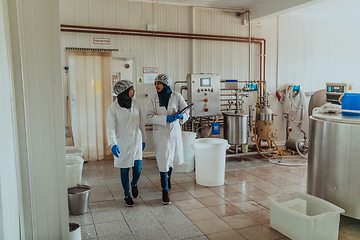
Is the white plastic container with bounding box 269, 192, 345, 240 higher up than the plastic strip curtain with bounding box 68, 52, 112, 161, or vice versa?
the plastic strip curtain with bounding box 68, 52, 112, 161

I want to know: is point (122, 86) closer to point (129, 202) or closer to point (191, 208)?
point (129, 202)

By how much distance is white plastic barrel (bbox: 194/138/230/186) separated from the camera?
3.89 meters

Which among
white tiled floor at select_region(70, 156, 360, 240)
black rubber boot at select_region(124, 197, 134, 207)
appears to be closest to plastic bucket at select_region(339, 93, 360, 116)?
white tiled floor at select_region(70, 156, 360, 240)

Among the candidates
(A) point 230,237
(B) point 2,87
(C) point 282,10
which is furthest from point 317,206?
(C) point 282,10

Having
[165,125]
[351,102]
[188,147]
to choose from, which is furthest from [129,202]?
[351,102]

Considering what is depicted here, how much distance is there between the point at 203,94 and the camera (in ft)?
17.8

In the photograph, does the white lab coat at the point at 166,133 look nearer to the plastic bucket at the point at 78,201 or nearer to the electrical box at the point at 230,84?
the plastic bucket at the point at 78,201

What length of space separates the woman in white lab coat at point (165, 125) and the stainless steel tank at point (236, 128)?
1.89m

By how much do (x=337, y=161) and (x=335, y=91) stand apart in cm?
313

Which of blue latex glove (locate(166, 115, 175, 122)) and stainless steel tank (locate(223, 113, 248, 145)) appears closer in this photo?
blue latex glove (locate(166, 115, 175, 122))

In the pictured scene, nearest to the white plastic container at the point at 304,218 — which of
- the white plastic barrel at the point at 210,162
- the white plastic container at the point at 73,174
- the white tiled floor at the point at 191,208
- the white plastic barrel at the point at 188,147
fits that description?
the white tiled floor at the point at 191,208

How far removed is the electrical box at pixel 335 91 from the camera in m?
5.37

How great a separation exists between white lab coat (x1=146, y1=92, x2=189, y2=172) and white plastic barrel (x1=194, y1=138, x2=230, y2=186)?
19.0 inches

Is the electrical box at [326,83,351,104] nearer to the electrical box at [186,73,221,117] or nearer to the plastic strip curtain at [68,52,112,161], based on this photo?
the electrical box at [186,73,221,117]
